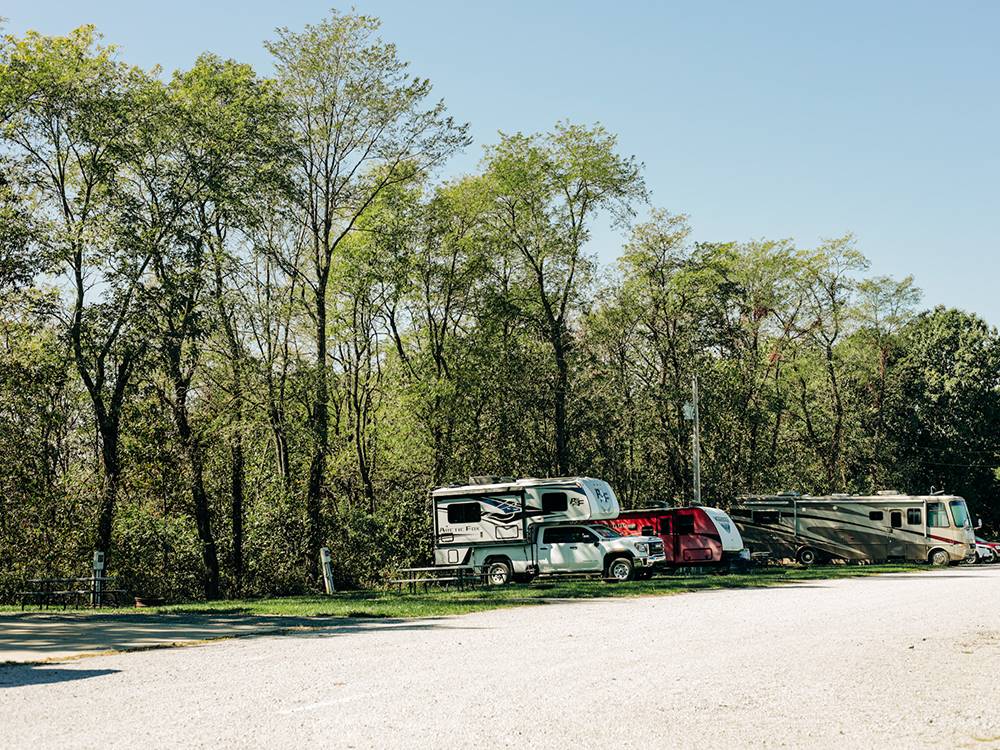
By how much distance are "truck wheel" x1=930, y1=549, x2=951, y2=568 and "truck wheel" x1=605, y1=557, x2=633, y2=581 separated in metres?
19.0

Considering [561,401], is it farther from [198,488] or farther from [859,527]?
[198,488]

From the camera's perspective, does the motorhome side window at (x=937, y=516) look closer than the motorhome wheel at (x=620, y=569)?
No

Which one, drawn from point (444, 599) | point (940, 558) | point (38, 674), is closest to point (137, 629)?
point (38, 674)

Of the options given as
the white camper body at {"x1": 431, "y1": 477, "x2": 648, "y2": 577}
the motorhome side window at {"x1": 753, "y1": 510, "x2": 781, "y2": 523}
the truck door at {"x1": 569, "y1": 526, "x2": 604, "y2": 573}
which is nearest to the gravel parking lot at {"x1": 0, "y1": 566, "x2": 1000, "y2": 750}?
the truck door at {"x1": 569, "y1": 526, "x2": 604, "y2": 573}

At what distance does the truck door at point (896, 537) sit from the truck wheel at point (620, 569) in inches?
730

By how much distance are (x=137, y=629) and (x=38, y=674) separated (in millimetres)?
Answer: 6002

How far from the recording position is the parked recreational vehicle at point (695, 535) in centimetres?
3684

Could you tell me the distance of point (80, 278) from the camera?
28344mm

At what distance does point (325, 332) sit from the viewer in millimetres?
37844

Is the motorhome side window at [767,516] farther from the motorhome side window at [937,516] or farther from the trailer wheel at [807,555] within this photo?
the motorhome side window at [937,516]

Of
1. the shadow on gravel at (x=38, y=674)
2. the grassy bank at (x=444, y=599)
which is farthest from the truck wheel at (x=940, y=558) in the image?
the shadow on gravel at (x=38, y=674)

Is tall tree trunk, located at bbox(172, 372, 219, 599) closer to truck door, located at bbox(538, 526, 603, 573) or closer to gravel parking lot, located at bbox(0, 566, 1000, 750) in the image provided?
truck door, located at bbox(538, 526, 603, 573)

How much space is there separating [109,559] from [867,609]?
69.7ft

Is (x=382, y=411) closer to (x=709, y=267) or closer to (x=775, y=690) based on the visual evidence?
(x=709, y=267)
